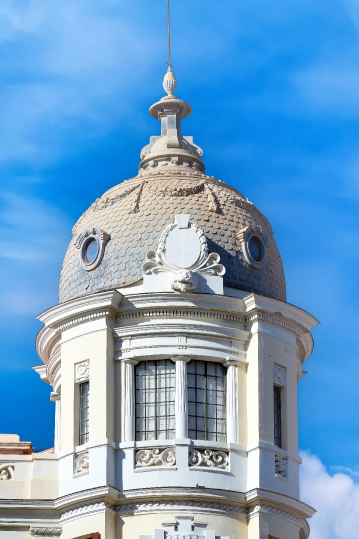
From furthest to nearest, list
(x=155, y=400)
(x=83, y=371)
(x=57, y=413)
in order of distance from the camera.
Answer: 1. (x=57, y=413)
2. (x=83, y=371)
3. (x=155, y=400)

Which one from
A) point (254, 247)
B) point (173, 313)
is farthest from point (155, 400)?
point (254, 247)

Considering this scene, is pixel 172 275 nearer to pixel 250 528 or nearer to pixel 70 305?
pixel 70 305

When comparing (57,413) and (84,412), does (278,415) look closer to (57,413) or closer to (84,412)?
(84,412)

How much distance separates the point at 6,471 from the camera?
64.3 meters

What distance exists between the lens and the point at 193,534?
200ft

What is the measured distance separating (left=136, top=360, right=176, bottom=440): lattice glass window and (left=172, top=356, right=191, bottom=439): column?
304 mm

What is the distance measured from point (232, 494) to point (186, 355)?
15.8 feet

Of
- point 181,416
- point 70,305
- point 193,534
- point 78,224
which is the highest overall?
point 78,224

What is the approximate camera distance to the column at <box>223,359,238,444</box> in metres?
62.9

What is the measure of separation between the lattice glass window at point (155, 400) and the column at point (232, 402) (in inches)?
72.0

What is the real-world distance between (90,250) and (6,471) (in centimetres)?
815

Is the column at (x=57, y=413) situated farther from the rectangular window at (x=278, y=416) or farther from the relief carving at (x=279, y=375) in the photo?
the relief carving at (x=279, y=375)

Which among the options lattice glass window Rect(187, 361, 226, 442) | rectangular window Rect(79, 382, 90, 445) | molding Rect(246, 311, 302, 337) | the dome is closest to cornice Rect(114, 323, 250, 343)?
molding Rect(246, 311, 302, 337)

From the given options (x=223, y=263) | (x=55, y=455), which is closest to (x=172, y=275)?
(x=223, y=263)
